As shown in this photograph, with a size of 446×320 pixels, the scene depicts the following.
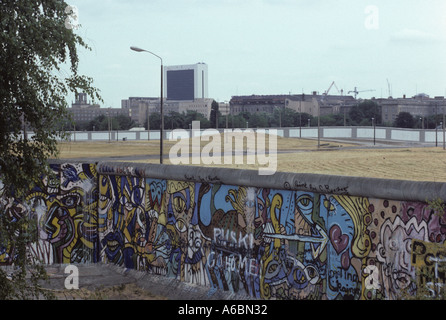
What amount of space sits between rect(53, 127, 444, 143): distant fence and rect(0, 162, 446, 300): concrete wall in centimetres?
9026

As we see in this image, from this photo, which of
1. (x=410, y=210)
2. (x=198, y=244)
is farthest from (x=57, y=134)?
(x=410, y=210)

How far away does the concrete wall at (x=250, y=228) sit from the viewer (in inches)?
439

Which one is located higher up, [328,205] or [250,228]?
[328,205]

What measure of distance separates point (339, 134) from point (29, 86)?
119220 millimetres

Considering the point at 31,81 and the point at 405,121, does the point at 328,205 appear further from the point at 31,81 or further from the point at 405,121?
the point at 405,121

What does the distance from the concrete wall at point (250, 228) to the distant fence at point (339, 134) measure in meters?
90.3

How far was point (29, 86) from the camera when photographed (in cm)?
1141

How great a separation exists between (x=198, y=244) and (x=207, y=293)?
1.21 metres

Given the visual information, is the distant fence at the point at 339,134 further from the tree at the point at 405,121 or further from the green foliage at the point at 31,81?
the green foliage at the point at 31,81

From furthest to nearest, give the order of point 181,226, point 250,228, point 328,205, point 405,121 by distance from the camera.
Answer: point 405,121 → point 181,226 → point 250,228 → point 328,205

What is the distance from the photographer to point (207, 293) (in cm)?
1483
